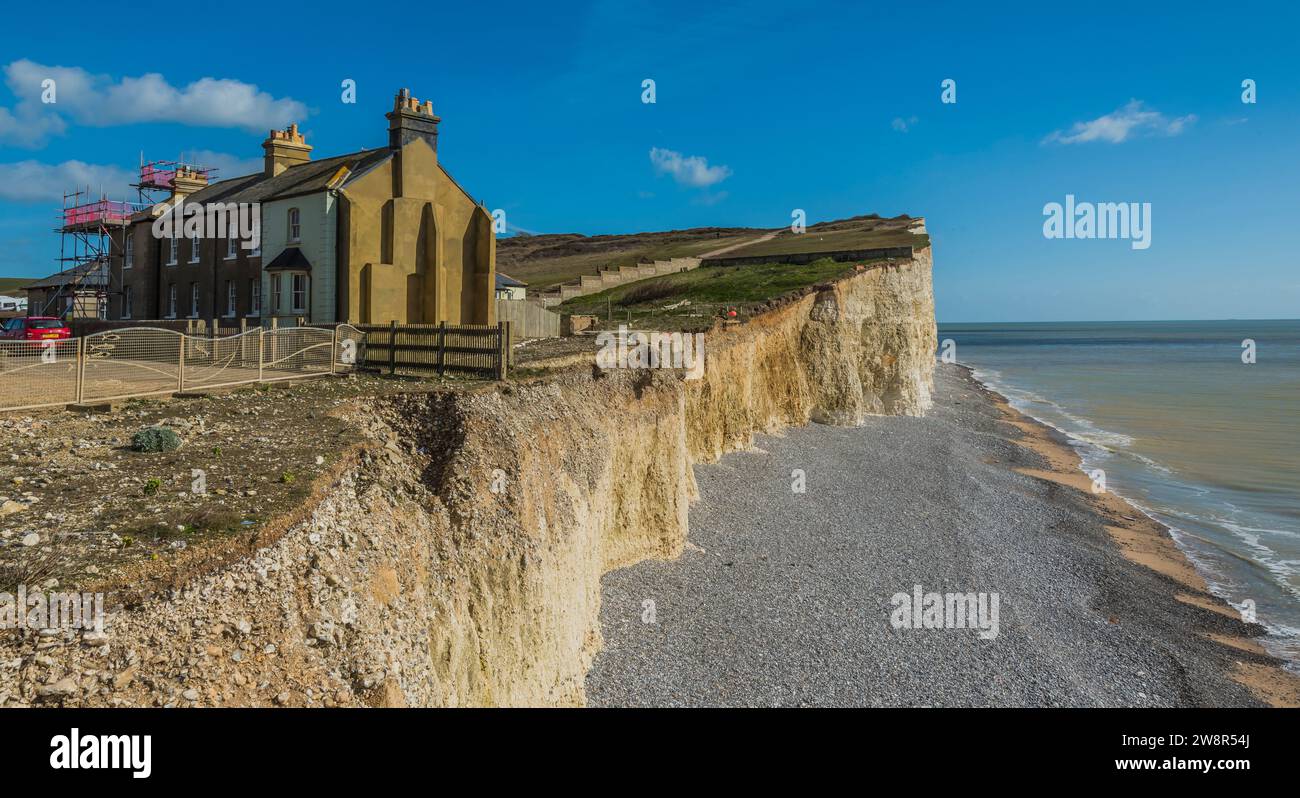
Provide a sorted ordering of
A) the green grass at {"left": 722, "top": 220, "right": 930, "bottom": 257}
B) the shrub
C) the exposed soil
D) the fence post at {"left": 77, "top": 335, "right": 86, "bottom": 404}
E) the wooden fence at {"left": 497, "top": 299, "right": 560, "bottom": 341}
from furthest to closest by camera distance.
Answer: the green grass at {"left": 722, "top": 220, "right": 930, "bottom": 257} < the wooden fence at {"left": 497, "top": 299, "right": 560, "bottom": 341} < the fence post at {"left": 77, "top": 335, "right": 86, "bottom": 404} < the shrub < the exposed soil

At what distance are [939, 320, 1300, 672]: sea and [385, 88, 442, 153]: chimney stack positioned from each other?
2890 centimetres

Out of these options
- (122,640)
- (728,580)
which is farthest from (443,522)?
(728,580)

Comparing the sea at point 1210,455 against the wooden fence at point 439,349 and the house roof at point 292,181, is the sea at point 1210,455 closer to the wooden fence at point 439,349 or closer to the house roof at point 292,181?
the wooden fence at point 439,349

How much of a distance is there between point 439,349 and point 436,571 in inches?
421

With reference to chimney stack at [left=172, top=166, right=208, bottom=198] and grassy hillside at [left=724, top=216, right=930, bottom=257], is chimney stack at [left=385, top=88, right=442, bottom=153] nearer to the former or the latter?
chimney stack at [left=172, top=166, right=208, bottom=198]

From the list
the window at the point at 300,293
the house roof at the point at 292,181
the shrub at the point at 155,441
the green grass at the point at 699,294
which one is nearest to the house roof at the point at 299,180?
the house roof at the point at 292,181

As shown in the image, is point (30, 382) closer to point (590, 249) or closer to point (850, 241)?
point (850, 241)

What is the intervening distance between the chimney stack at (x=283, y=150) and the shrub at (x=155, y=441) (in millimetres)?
25791

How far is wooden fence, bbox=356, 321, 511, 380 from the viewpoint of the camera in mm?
19578

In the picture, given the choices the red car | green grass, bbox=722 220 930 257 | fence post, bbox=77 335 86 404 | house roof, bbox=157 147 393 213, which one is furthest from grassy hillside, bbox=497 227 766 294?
fence post, bbox=77 335 86 404

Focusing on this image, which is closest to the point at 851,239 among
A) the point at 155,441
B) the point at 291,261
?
the point at 291,261

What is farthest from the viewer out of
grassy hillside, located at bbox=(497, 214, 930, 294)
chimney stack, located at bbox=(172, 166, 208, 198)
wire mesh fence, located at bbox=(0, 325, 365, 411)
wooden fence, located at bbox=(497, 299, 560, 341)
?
grassy hillside, located at bbox=(497, 214, 930, 294)

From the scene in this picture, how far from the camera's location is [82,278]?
41.1 m
